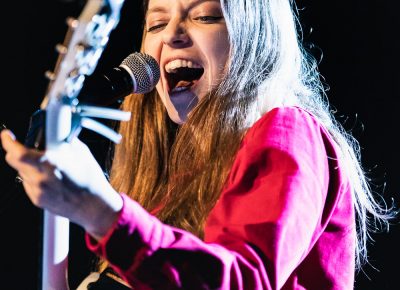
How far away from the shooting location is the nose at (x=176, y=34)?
133cm

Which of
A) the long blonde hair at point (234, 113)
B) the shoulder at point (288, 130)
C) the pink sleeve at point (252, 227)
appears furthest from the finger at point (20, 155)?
the long blonde hair at point (234, 113)

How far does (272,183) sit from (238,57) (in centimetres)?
49

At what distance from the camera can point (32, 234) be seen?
2.06m

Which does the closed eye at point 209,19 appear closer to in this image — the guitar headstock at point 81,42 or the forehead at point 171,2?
the forehead at point 171,2

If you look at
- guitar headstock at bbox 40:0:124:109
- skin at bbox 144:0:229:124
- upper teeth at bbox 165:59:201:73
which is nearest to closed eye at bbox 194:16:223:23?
skin at bbox 144:0:229:124

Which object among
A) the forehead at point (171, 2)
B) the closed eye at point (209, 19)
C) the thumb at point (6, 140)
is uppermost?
the forehead at point (171, 2)

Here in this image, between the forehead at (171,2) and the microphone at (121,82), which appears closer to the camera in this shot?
the microphone at (121,82)

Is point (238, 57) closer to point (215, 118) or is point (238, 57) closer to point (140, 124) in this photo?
point (215, 118)

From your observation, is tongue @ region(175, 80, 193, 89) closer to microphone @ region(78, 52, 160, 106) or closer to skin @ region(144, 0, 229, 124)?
skin @ region(144, 0, 229, 124)

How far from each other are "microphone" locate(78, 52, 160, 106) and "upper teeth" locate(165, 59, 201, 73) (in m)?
0.14

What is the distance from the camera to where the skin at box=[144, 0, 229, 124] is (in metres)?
1.29

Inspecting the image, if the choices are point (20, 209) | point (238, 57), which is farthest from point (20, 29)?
point (238, 57)

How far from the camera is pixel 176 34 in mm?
1334

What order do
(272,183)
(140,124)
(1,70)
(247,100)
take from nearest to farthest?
(272,183), (247,100), (140,124), (1,70)
